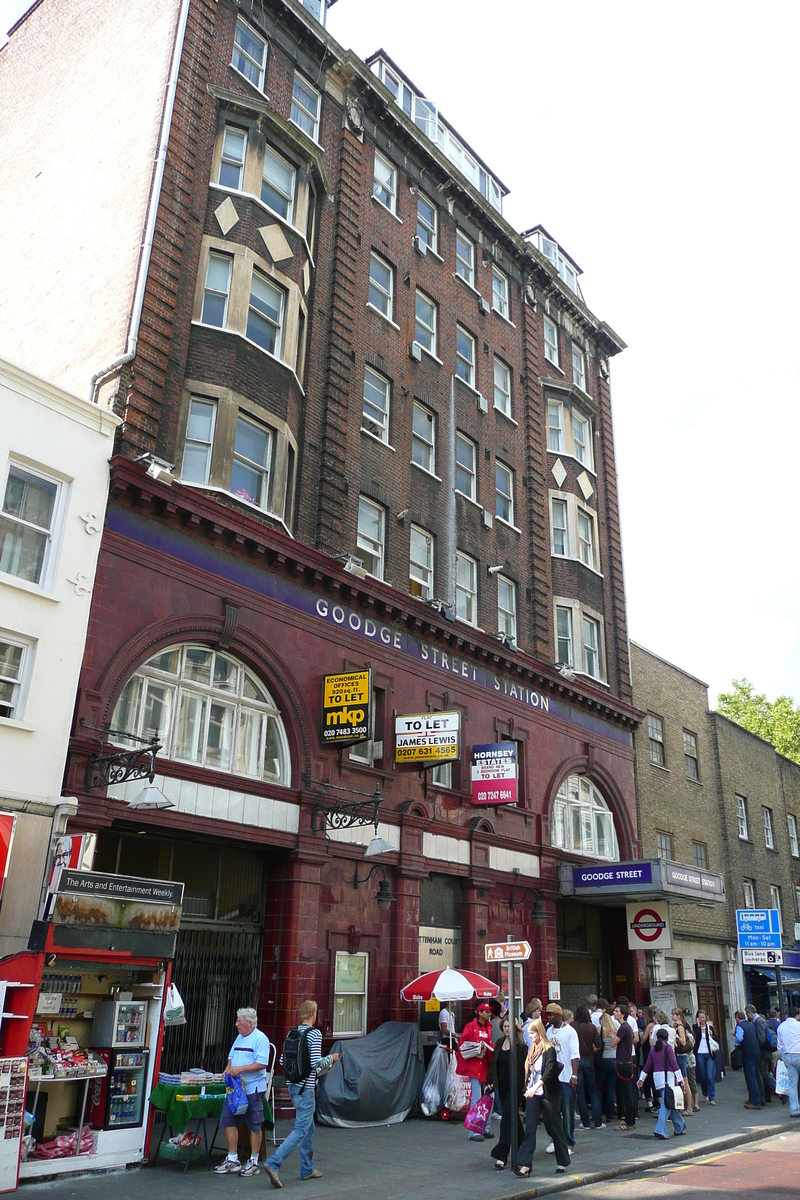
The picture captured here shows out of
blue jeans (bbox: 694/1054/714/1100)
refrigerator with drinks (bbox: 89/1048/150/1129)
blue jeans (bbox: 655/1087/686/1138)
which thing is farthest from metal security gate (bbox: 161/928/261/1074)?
blue jeans (bbox: 694/1054/714/1100)

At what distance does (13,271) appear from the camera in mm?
23703

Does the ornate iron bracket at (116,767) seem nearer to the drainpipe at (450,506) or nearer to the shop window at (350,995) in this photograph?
the shop window at (350,995)

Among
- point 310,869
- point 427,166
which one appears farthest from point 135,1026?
point 427,166

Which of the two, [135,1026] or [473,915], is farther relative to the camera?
[473,915]

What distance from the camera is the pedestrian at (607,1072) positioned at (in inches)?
684

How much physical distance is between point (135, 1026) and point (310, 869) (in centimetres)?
588

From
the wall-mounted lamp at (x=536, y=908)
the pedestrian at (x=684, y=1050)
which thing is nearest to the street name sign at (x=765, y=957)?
→ the wall-mounted lamp at (x=536, y=908)

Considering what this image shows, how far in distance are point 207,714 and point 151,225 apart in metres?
9.53

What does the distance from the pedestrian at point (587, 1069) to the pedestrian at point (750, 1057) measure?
449cm

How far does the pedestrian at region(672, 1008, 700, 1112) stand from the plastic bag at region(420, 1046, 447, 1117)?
4.27 metres

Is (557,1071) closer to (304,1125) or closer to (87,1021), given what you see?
(304,1125)

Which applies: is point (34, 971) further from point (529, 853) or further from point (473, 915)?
point (529, 853)

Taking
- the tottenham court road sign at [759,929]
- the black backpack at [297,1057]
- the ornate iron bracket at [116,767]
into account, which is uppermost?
the ornate iron bracket at [116,767]

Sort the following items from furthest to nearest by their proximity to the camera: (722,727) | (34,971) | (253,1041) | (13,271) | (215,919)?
1. (722,727)
2. (13,271)
3. (215,919)
4. (253,1041)
5. (34,971)
